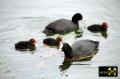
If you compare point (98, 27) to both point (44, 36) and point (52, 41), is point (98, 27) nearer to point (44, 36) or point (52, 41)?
point (44, 36)

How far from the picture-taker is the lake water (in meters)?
10.7

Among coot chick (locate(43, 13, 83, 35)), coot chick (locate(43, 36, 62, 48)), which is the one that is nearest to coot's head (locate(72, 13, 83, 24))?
coot chick (locate(43, 13, 83, 35))

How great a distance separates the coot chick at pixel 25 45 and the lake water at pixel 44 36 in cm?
11

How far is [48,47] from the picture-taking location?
11727mm

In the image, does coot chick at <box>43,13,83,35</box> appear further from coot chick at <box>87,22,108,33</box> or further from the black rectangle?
the black rectangle

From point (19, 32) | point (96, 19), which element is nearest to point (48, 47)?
point (19, 32)

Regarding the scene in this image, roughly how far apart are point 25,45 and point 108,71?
80.3 inches

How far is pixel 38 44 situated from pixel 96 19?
2317mm

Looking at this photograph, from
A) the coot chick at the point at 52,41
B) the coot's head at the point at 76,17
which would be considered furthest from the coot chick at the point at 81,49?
the coot's head at the point at 76,17

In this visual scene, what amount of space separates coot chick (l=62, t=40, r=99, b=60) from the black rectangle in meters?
0.72

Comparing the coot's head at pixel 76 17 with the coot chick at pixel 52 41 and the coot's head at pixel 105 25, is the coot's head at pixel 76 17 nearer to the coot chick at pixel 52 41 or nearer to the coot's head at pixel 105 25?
the coot's head at pixel 105 25

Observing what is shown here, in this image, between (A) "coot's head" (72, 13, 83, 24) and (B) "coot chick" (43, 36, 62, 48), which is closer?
(B) "coot chick" (43, 36, 62, 48)

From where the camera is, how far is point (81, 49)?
11.4 meters

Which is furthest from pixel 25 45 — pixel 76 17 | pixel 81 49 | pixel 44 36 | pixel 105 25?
pixel 105 25
